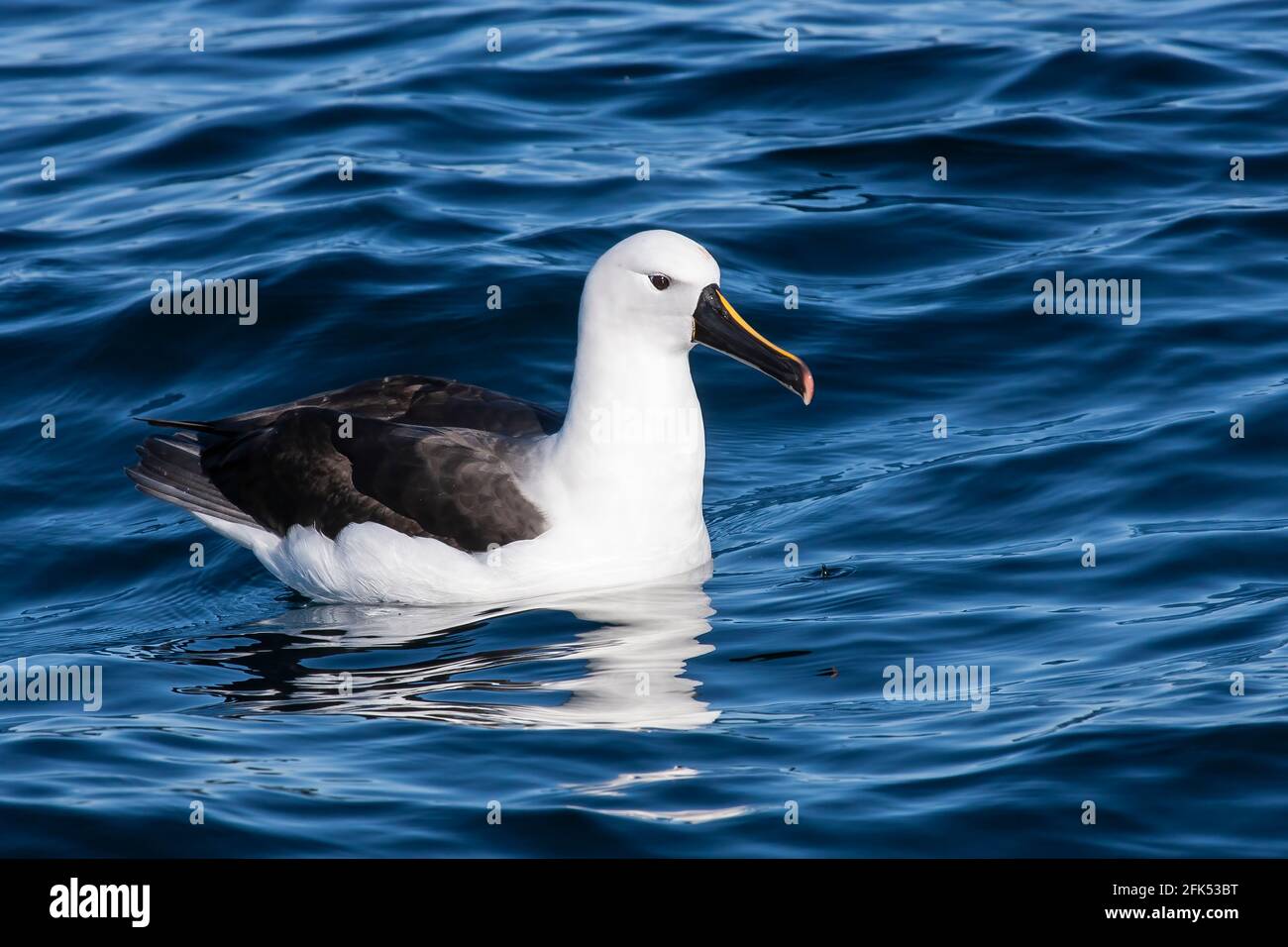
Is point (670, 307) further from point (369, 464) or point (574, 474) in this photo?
point (369, 464)

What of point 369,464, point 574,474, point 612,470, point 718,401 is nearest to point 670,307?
point 612,470

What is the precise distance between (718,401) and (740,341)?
10.4 ft

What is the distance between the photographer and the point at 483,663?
8.16 m

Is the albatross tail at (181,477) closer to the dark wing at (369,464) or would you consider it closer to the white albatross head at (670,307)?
the dark wing at (369,464)

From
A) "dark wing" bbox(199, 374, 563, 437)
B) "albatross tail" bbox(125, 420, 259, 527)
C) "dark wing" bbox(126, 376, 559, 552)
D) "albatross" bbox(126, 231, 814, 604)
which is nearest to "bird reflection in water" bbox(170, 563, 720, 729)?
"albatross" bbox(126, 231, 814, 604)

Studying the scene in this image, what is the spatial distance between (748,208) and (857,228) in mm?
901

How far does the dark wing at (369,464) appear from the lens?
29.4 ft

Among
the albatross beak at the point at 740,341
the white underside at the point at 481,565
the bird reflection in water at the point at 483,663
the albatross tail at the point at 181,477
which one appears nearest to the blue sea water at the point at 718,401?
the bird reflection in water at the point at 483,663

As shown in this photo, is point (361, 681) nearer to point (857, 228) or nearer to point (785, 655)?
point (785, 655)

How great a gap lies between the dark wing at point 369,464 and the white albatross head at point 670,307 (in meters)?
0.82

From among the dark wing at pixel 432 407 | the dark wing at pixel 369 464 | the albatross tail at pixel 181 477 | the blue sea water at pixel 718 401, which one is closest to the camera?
the blue sea water at pixel 718 401

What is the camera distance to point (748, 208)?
14.3 metres

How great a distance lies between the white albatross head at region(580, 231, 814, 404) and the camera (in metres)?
8.72

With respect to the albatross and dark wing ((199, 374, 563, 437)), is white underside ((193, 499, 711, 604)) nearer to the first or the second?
the albatross
